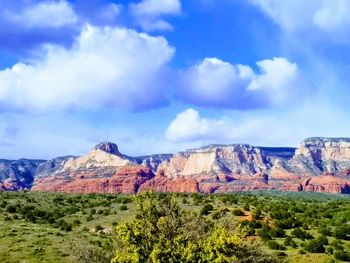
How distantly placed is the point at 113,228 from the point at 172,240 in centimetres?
762

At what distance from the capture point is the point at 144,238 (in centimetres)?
3070

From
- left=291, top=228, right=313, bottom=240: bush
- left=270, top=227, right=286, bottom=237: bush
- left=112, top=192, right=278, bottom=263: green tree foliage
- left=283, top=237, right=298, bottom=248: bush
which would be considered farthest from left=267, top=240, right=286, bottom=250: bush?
left=112, top=192, right=278, bottom=263: green tree foliage

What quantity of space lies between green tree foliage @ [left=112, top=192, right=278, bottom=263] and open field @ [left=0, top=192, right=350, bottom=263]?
2104 millimetres

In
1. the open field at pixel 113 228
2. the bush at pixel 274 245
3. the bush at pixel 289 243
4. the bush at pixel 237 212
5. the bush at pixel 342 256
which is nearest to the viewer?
the open field at pixel 113 228

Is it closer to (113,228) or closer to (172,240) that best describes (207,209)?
(113,228)

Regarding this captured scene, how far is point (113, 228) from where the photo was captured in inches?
1457

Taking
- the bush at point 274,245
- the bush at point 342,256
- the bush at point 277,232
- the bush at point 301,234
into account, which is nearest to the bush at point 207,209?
the bush at point 277,232

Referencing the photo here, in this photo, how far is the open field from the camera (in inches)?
1909

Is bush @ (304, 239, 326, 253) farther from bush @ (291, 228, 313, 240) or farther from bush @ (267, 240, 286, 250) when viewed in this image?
bush @ (291, 228, 313, 240)

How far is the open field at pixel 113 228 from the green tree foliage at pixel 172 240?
210 cm

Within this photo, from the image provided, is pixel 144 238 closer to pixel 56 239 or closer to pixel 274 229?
pixel 56 239

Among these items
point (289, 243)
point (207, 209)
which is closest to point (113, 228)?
point (289, 243)

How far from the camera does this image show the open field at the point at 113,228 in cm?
4850

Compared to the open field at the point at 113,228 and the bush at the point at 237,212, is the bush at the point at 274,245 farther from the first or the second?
the bush at the point at 237,212
